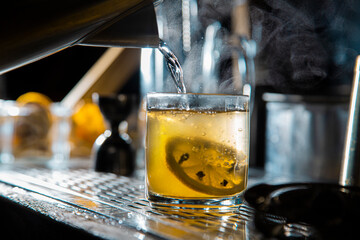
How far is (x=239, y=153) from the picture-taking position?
0.48 meters

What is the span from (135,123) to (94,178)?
38 centimetres

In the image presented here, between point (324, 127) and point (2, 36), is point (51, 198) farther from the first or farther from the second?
point (324, 127)

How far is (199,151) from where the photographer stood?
46 cm

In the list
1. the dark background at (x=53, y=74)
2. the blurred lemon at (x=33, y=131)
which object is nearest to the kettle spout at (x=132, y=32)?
the blurred lemon at (x=33, y=131)

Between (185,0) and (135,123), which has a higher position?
(185,0)

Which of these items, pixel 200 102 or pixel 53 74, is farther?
pixel 53 74

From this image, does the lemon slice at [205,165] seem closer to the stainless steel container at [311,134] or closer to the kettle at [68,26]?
the kettle at [68,26]

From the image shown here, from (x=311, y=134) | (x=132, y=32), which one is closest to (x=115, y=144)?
(x=132, y=32)

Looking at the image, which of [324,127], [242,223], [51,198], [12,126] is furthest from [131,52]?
[242,223]

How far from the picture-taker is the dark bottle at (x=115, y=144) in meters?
0.91

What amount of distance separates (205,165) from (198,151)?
2 cm

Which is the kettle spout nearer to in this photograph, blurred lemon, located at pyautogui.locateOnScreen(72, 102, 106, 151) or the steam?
the steam

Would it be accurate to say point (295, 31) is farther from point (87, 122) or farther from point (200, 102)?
point (87, 122)

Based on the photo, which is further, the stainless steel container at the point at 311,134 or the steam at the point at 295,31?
the stainless steel container at the point at 311,134
